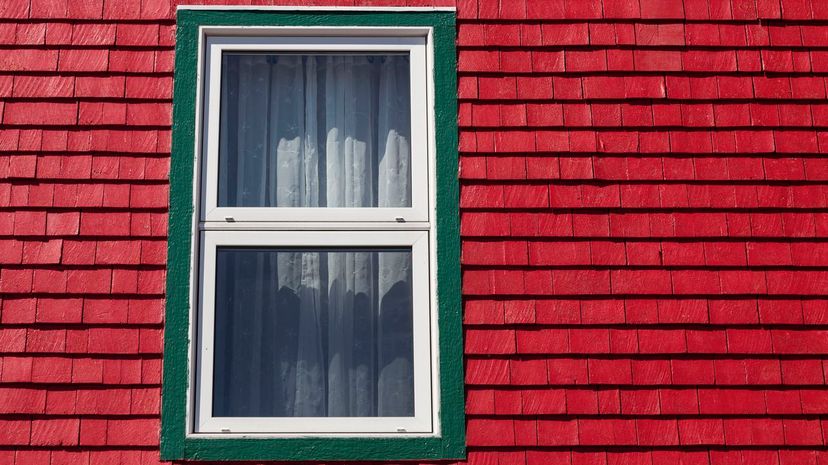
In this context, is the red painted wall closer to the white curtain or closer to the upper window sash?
the upper window sash

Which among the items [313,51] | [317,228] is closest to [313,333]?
[317,228]

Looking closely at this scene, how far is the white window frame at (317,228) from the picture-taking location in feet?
13.5

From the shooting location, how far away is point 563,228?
4.28 m

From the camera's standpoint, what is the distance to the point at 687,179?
14.3 ft

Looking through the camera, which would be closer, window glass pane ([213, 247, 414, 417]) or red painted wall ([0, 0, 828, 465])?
red painted wall ([0, 0, 828, 465])

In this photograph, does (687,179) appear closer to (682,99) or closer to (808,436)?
(682,99)

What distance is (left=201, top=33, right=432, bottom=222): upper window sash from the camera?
171 inches

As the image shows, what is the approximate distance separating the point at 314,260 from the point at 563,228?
1046 millimetres

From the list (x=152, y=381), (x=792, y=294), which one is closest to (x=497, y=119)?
(x=792, y=294)

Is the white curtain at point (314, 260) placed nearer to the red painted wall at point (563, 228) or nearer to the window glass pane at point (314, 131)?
the window glass pane at point (314, 131)

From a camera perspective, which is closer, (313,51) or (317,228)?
(317,228)

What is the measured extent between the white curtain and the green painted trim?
6.5 inches

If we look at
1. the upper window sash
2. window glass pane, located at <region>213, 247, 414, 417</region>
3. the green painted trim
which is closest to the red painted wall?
the green painted trim

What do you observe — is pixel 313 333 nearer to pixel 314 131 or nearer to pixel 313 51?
pixel 314 131
